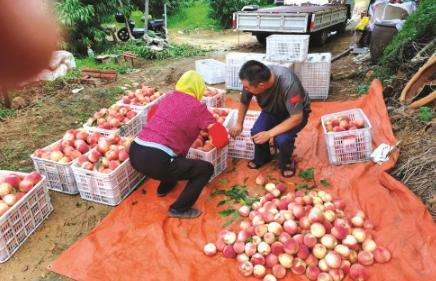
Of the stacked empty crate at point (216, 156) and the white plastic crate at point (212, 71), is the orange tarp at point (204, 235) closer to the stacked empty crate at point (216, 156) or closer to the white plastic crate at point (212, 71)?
the stacked empty crate at point (216, 156)

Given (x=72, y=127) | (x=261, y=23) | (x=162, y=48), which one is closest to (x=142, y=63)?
(x=162, y=48)

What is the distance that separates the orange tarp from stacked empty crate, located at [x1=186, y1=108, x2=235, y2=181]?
0.12m

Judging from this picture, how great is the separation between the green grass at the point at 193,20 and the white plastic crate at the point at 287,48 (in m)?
11.4

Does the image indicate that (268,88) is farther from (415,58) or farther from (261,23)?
(261,23)

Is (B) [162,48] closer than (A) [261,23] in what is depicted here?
No

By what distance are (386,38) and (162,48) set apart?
6702 mm

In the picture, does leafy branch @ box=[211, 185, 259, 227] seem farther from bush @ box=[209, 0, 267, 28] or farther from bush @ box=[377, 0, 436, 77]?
bush @ box=[209, 0, 267, 28]

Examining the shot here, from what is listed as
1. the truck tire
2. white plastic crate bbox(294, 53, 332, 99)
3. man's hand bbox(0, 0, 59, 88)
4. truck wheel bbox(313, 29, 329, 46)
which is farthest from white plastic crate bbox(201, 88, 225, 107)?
the truck tire

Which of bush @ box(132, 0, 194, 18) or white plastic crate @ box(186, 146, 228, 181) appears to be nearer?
white plastic crate @ box(186, 146, 228, 181)

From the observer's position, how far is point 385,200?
340cm

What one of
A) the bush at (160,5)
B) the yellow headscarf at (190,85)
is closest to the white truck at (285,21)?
the yellow headscarf at (190,85)

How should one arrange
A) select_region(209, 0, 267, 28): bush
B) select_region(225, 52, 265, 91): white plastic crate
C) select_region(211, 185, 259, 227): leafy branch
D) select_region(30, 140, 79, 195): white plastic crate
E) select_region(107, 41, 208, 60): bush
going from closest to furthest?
1. select_region(211, 185, 259, 227): leafy branch
2. select_region(30, 140, 79, 195): white plastic crate
3. select_region(225, 52, 265, 91): white plastic crate
4. select_region(107, 41, 208, 60): bush
5. select_region(209, 0, 267, 28): bush

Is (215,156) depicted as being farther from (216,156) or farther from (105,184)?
(105,184)

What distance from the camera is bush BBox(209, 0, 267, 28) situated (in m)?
16.7
